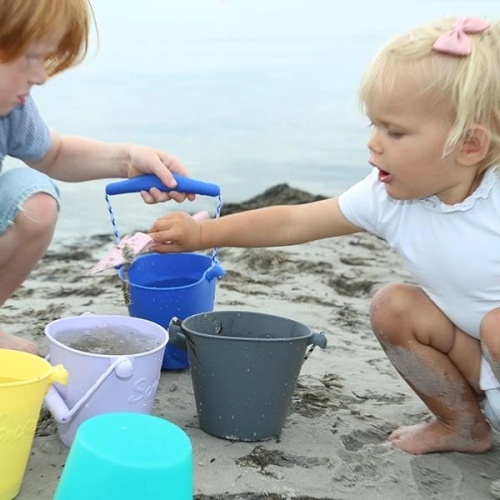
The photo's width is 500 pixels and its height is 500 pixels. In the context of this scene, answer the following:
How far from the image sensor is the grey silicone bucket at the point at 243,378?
1.76 meters

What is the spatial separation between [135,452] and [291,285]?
2145 mm

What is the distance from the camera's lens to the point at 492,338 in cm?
172

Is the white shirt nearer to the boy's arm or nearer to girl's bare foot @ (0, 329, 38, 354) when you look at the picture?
the boy's arm

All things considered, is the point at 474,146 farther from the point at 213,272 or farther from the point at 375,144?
the point at 213,272

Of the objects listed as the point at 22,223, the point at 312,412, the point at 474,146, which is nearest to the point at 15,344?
the point at 22,223

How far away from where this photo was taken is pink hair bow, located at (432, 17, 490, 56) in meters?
1.69

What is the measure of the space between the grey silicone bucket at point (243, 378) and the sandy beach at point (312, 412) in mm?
37

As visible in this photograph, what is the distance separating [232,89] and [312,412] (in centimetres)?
581

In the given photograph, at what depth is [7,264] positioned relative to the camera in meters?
2.16

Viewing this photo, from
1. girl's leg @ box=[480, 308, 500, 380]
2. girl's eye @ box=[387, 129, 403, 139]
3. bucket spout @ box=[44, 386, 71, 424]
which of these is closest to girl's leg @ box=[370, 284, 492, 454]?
girl's leg @ box=[480, 308, 500, 380]

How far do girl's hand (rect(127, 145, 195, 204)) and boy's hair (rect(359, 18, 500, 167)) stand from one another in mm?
601

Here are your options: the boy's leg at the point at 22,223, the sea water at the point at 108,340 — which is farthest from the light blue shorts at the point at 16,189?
the sea water at the point at 108,340

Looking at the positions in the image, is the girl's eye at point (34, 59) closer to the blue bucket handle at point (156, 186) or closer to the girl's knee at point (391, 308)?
the blue bucket handle at point (156, 186)

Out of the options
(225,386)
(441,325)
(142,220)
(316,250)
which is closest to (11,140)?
(225,386)
